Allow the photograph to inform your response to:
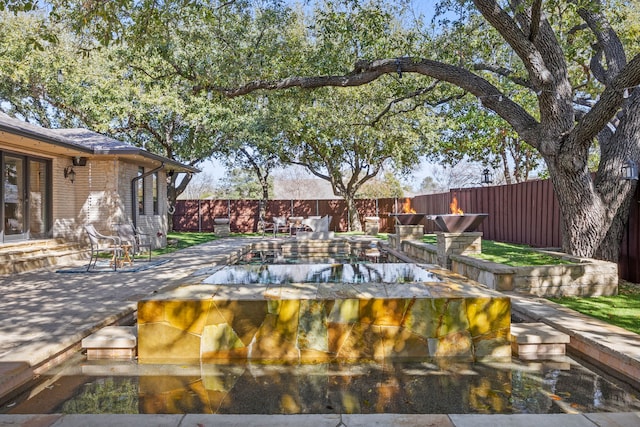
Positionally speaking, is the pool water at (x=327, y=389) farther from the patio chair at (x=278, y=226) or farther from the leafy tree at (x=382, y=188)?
the leafy tree at (x=382, y=188)

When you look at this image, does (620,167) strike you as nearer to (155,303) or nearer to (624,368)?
(624,368)

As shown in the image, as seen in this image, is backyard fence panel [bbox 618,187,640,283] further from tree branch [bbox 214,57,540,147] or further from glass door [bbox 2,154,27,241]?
glass door [bbox 2,154,27,241]

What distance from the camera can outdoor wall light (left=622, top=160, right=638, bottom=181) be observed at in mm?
6394

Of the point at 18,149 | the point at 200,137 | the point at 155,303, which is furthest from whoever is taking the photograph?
the point at 200,137

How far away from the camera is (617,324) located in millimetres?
4281

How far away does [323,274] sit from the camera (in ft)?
21.6

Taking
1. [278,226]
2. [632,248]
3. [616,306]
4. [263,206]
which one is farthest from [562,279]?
[263,206]

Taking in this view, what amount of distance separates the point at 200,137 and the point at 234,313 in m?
15.0

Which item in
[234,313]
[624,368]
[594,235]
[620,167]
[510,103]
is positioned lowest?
[624,368]

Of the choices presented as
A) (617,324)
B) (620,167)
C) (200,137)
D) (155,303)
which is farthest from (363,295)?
(200,137)

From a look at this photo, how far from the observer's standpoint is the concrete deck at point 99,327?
248cm

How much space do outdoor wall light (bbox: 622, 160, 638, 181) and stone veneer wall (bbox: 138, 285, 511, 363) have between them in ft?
13.5

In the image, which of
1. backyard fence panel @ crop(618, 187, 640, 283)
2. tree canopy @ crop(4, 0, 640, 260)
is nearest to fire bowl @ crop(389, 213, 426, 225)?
tree canopy @ crop(4, 0, 640, 260)

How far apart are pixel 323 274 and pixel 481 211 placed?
951 cm
